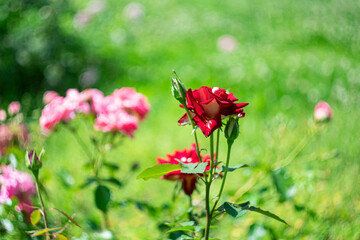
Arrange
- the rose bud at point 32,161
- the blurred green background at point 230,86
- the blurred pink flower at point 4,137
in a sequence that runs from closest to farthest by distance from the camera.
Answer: the rose bud at point 32,161 → the blurred pink flower at point 4,137 → the blurred green background at point 230,86

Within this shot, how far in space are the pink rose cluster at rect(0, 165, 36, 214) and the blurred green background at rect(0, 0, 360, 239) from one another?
24 cm

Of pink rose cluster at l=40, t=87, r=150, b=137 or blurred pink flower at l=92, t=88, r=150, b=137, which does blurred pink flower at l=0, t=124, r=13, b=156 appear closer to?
pink rose cluster at l=40, t=87, r=150, b=137

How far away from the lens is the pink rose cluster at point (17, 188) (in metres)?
1.00

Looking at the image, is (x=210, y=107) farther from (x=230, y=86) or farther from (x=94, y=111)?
(x=230, y=86)

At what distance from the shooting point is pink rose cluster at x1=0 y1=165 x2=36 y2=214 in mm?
1005

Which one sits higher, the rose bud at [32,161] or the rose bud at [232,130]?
the rose bud at [232,130]

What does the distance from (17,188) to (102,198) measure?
9.5 inches

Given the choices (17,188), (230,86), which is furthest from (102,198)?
(230,86)

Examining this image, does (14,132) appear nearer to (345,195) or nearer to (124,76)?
(345,195)

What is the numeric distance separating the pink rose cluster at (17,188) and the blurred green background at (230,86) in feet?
0.78

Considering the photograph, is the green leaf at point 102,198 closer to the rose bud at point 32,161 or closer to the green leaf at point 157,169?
the rose bud at point 32,161

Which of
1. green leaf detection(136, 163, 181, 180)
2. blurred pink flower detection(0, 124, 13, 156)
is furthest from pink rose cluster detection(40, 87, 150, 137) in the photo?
green leaf detection(136, 163, 181, 180)

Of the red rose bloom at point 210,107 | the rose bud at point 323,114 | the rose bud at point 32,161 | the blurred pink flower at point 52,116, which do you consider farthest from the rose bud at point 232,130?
the rose bud at point 323,114

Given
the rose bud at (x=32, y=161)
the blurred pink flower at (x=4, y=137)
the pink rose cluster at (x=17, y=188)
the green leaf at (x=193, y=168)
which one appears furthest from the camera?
the blurred pink flower at (x=4, y=137)
